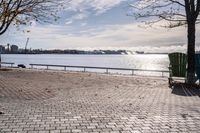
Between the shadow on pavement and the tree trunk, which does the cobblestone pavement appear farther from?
the tree trunk

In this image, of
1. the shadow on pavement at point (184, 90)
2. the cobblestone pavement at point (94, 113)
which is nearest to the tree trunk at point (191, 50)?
the shadow on pavement at point (184, 90)

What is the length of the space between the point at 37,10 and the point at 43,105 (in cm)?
1019

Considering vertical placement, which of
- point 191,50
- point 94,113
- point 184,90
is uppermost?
point 191,50

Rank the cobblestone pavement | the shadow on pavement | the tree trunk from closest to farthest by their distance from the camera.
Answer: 1. the cobblestone pavement
2. the shadow on pavement
3. the tree trunk

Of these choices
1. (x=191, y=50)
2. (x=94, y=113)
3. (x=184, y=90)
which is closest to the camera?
(x=94, y=113)

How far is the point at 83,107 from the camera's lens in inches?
344

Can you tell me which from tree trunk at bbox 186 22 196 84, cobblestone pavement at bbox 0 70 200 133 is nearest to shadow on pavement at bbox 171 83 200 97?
tree trunk at bbox 186 22 196 84

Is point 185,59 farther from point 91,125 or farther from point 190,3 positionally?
point 91,125

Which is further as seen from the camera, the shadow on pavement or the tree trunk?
the tree trunk

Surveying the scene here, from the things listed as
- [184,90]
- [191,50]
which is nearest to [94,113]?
[184,90]

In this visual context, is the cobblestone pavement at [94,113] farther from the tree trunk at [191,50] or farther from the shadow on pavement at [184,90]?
the tree trunk at [191,50]

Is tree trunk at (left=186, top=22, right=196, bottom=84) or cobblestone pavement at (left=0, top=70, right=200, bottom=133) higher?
tree trunk at (left=186, top=22, right=196, bottom=84)

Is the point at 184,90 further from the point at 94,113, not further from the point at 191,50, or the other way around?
the point at 94,113

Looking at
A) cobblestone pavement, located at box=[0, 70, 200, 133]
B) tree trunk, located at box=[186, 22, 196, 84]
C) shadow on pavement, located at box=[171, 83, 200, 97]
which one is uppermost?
tree trunk, located at box=[186, 22, 196, 84]
